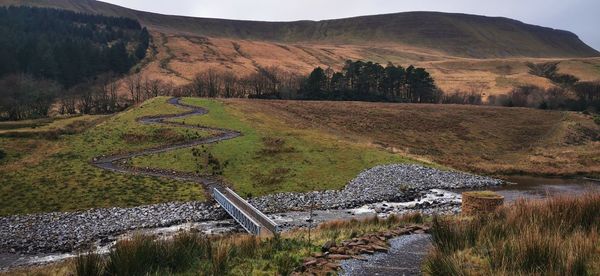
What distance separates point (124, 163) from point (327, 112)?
164 feet

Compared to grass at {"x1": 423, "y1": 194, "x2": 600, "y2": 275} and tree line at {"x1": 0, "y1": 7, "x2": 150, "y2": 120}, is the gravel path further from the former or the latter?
tree line at {"x1": 0, "y1": 7, "x2": 150, "y2": 120}

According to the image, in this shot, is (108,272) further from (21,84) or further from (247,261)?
(21,84)

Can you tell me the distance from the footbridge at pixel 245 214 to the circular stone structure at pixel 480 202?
9808 millimetres

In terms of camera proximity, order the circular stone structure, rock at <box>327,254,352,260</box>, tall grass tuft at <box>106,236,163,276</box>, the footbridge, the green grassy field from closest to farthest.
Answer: tall grass tuft at <box>106,236,163,276</box>
rock at <box>327,254,352,260</box>
the circular stone structure
the footbridge
the green grassy field

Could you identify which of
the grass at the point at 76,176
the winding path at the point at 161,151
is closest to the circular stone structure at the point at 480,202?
the grass at the point at 76,176

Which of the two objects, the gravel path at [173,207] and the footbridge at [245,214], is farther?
the gravel path at [173,207]

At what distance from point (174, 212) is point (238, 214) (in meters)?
6.07

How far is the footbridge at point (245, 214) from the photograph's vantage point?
89.3 ft

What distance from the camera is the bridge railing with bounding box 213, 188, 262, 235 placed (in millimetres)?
28109

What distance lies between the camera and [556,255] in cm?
855

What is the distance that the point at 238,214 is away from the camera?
32250 millimetres

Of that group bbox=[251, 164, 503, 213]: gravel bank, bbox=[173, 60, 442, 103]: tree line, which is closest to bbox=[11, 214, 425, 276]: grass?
bbox=[251, 164, 503, 213]: gravel bank

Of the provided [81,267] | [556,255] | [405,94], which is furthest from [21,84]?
[556,255]

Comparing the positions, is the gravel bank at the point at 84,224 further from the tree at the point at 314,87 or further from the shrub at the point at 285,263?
the tree at the point at 314,87
